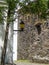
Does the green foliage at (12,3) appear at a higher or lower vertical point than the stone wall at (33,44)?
higher

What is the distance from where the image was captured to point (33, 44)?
41.9ft

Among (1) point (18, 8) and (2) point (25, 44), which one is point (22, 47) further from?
(1) point (18, 8)

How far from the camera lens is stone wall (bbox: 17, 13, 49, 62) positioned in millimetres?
12211

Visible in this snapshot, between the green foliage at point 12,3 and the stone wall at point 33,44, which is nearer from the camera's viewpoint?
the green foliage at point 12,3

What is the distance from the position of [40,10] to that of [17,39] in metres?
4.42

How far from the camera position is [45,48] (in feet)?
40.1

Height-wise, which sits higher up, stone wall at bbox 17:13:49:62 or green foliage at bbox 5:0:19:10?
green foliage at bbox 5:0:19:10

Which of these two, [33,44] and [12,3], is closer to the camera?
[12,3]

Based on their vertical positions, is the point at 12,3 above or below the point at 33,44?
above

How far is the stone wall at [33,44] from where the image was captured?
1221cm

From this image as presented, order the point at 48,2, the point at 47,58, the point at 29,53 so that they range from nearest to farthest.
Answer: the point at 48,2 < the point at 47,58 < the point at 29,53

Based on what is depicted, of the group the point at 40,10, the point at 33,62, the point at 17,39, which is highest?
the point at 40,10

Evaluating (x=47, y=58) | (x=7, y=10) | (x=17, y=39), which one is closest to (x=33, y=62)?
(x=47, y=58)

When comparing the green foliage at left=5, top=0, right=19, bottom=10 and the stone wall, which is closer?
the green foliage at left=5, top=0, right=19, bottom=10
